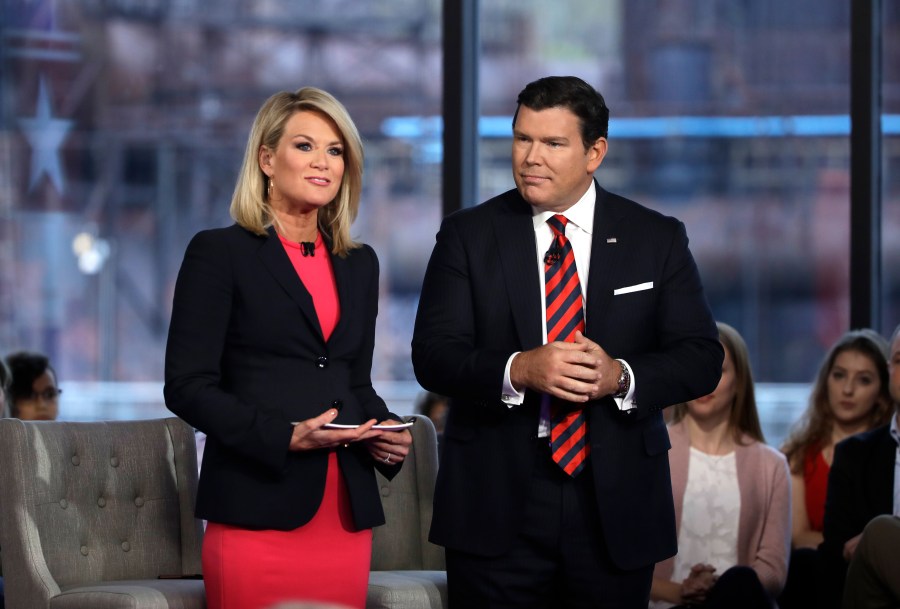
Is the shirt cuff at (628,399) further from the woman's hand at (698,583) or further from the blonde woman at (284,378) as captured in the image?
the woman's hand at (698,583)

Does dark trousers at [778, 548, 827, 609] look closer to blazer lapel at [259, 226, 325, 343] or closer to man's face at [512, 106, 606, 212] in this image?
man's face at [512, 106, 606, 212]

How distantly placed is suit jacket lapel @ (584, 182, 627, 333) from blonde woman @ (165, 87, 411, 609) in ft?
1.51

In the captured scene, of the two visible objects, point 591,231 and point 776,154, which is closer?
point 591,231

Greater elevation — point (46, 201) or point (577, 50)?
point (577, 50)

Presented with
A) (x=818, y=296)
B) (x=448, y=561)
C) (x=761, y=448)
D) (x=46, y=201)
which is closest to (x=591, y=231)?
(x=448, y=561)

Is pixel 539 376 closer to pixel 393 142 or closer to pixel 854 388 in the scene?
pixel 854 388

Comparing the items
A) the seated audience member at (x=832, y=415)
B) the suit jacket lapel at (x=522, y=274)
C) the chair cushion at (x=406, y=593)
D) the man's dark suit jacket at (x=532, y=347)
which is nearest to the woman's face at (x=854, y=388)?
the seated audience member at (x=832, y=415)

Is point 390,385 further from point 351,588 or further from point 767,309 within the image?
point 351,588

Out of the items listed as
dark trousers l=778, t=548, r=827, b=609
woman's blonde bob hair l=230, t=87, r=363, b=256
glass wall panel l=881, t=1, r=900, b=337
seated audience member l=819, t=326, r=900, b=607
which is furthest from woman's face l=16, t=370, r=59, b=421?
glass wall panel l=881, t=1, r=900, b=337

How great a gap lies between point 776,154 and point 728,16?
0.63 m

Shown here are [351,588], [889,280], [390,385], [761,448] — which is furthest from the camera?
[390,385]

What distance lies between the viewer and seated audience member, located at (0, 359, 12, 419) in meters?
4.12

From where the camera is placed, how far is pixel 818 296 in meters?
5.37

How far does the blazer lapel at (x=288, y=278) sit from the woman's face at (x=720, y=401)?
1.86m
